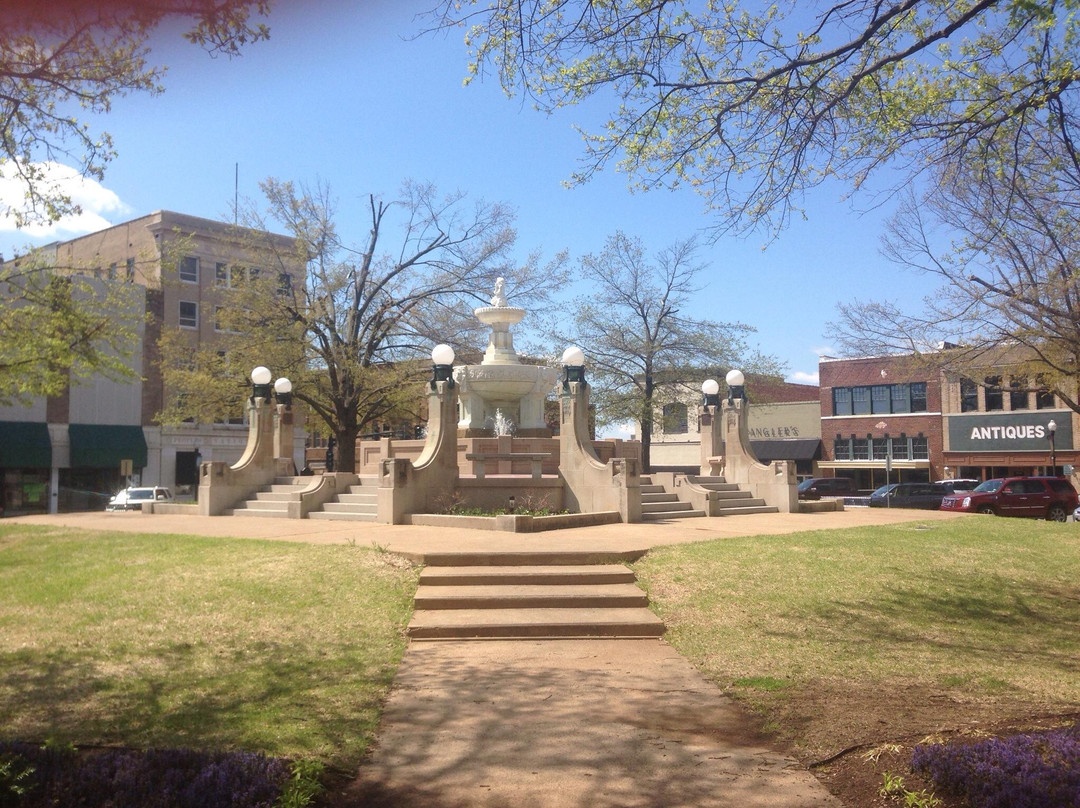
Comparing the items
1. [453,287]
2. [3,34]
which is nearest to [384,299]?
[453,287]

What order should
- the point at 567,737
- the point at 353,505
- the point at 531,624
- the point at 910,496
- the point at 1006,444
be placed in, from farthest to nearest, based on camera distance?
the point at 1006,444, the point at 910,496, the point at 353,505, the point at 531,624, the point at 567,737

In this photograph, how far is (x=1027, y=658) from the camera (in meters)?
8.12

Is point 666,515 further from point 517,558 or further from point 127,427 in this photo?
point 127,427

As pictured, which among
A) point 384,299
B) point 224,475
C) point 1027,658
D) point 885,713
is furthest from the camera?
point 384,299

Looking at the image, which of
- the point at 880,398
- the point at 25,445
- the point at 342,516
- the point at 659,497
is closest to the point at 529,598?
the point at 342,516

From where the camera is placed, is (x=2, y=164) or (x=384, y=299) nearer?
(x=2, y=164)

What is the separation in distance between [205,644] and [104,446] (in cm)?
3615

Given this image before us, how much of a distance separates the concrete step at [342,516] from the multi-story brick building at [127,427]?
15.7m

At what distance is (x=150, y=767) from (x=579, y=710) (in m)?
3.00

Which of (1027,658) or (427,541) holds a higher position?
(427,541)

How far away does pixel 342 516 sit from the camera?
1694 cm

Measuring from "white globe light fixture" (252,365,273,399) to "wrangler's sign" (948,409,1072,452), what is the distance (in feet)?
120

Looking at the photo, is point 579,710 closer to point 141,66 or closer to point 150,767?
point 150,767

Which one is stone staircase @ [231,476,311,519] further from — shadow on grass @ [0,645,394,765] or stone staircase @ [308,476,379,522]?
shadow on grass @ [0,645,394,765]
